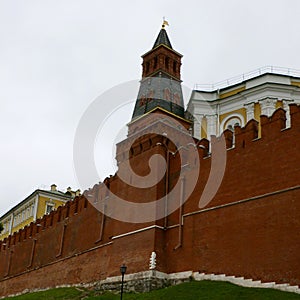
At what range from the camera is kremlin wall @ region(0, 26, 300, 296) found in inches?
627

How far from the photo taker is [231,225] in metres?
17.3

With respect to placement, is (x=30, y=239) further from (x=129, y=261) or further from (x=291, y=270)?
(x=291, y=270)

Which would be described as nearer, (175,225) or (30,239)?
(175,225)

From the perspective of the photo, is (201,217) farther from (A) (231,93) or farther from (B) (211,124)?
(A) (231,93)

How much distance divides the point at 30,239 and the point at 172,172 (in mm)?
13644

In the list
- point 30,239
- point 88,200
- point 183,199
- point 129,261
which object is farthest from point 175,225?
point 30,239

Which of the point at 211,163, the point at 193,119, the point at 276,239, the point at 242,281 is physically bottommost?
the point at 242,281

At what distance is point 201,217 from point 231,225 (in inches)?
60.0

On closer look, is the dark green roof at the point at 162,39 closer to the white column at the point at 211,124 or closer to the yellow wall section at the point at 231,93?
the yellow wall section at the point at 231,93

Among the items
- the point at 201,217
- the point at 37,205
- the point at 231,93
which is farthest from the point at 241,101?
the point at 37,205

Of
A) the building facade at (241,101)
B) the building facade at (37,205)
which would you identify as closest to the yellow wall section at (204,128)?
the building facade at (241,101)

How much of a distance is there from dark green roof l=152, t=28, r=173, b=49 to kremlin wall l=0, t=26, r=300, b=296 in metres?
4.41

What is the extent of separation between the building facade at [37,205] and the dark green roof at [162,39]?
56.3ft

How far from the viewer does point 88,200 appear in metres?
A: 25.7
